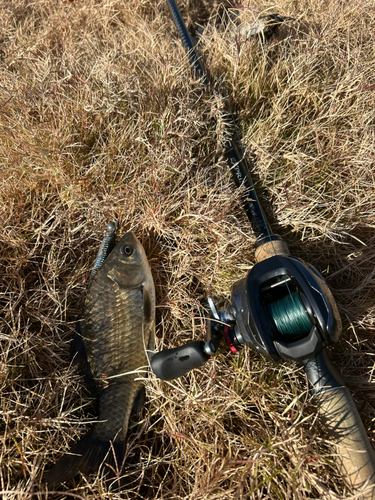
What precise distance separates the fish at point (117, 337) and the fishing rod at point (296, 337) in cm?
50

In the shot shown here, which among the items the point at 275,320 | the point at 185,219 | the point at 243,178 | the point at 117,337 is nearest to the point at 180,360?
the point at 275,320

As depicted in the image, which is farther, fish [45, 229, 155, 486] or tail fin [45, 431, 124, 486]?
fish [45, 229, 155, 486]

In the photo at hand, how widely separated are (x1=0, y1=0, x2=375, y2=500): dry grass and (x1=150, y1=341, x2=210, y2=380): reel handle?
1.14 feet

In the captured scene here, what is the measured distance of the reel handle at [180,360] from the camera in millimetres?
1626

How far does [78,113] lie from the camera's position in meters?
2.68

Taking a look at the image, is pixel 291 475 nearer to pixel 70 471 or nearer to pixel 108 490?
pixel 108 490

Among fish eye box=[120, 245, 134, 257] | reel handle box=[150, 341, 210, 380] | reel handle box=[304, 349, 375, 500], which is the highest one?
fish eye box=[120, 245, 134, 257]

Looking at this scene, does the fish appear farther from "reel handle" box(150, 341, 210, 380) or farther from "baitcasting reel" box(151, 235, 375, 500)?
"baitcasting reel" box(151, 235, 375, 500)

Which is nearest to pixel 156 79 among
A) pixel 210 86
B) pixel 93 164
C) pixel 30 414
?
pixel 210 86

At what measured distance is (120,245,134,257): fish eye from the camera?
225 cm

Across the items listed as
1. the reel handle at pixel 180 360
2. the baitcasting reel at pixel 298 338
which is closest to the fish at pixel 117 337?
the reel handle at pixel 180 360

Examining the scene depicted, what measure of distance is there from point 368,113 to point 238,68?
1.14 meters

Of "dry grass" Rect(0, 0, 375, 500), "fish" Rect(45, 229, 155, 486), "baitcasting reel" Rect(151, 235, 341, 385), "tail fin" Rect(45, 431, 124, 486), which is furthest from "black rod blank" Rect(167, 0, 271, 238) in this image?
"tail fin" Rect(45, 431, 124, 486)

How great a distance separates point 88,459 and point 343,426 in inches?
53.0
